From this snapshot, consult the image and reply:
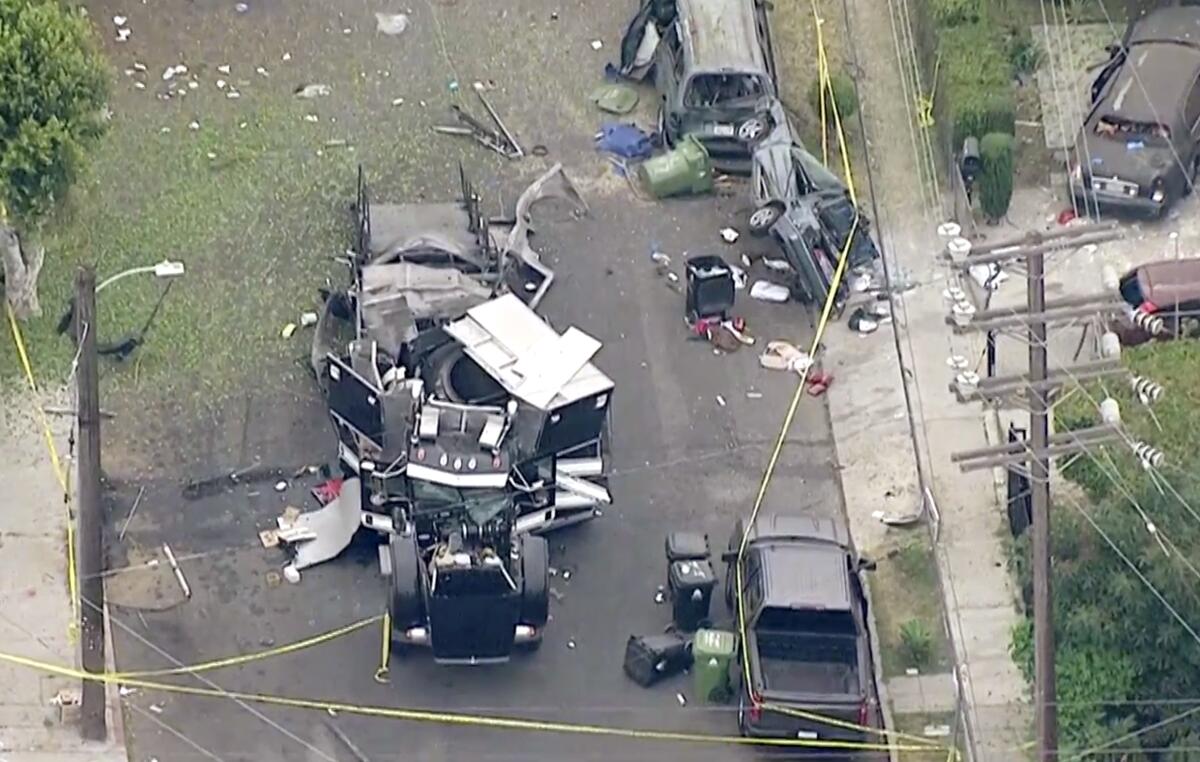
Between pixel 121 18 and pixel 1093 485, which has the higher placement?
pixel 121 18

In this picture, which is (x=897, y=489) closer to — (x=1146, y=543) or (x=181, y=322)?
(x=1146, y=543)

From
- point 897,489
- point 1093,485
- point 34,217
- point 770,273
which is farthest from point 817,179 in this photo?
point 34,217

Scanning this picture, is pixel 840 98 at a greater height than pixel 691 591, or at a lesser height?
greater

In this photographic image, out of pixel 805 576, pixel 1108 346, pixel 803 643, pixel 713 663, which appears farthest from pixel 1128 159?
pixel 713 663

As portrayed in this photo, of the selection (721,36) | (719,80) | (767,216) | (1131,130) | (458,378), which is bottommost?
(458,378)

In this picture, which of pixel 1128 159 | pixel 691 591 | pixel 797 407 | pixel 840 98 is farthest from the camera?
pixel 840 98

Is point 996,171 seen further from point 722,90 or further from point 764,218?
point 722,90

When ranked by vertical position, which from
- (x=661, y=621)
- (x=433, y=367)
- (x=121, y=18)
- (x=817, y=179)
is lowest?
(x=661, y=621)
